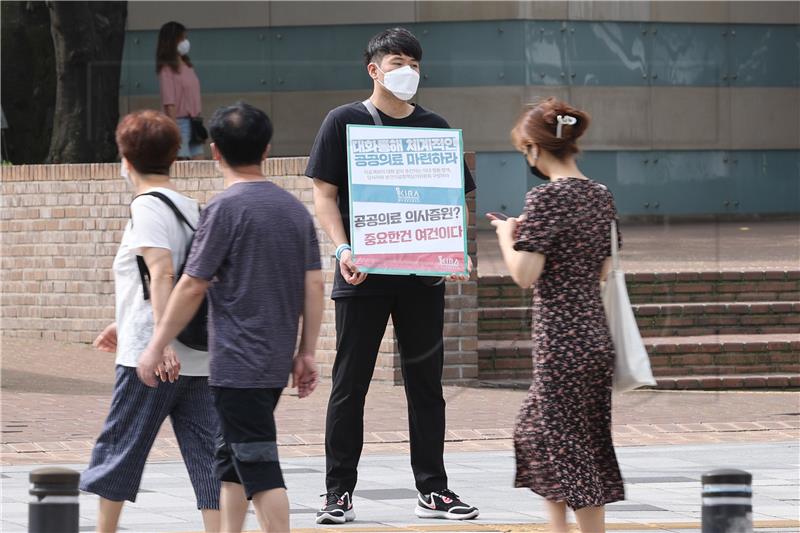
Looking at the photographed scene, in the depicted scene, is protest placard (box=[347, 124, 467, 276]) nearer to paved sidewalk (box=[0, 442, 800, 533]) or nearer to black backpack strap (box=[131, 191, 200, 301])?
paved sidewalk (box=[0, 442, 800, 533])

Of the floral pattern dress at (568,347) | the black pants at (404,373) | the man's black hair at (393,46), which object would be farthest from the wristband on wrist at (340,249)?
the floral pattern dress at (568,347)

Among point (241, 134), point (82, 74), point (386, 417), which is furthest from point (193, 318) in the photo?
point (82, 74)

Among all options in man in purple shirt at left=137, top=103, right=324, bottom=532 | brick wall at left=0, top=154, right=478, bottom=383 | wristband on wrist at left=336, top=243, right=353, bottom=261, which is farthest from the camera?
brick wall at left=0, top=154, right=478, bottom=383

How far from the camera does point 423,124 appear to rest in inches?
274

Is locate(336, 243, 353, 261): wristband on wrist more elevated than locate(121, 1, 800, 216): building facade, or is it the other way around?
locate(121, 1, 800, 216): building facade

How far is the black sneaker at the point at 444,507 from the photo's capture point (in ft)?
22.5

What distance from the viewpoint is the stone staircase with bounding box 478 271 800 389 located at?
499 inches

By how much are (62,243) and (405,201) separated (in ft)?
28.6

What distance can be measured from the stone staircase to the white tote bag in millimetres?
7145

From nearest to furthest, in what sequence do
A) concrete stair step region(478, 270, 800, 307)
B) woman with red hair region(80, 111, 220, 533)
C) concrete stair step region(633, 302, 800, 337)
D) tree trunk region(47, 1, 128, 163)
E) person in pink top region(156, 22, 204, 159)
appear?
woman with red hair region(80, 111, 220, 533), concrete stair step region(633, 302, 800, 337), concrete stair step region(478, 270, 800, 307), person in pink top region(156, 22, 204, 159), tree trunk region(47, 1, 128, 163)

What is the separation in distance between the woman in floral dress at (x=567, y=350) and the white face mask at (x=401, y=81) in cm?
139

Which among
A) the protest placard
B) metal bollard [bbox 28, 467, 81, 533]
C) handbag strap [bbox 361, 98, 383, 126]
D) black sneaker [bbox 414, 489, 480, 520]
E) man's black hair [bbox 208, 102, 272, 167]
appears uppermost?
handbag strap [bbox 361, 98, 383, 126]

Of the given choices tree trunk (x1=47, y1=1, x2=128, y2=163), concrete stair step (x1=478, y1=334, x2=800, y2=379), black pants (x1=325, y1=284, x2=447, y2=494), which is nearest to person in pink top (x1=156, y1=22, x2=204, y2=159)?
tree trunk (x1=47, y1=1, x2=128, y2=163)

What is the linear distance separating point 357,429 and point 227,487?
151 centimetres
